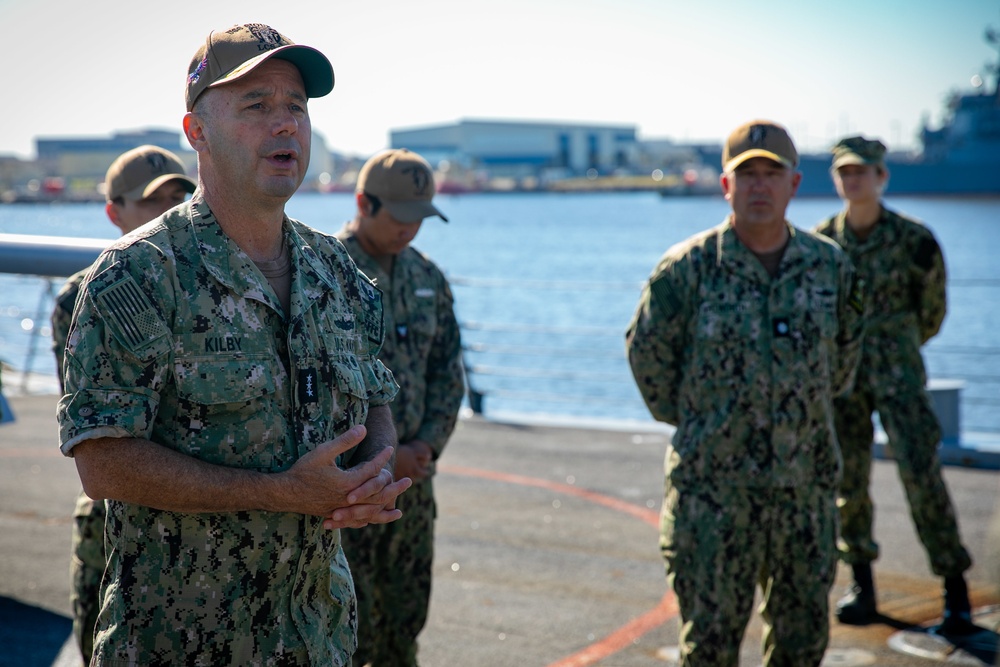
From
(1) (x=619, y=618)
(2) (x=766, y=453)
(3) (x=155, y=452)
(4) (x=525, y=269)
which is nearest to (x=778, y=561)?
(2) (x=766, y=453)

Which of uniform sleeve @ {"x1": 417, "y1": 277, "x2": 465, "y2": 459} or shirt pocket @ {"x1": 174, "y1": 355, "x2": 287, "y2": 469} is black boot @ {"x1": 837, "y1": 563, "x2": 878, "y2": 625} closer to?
uniform sleeve @ {"x1": 417, "y1": 277, "x2": 465, "y2": 459}

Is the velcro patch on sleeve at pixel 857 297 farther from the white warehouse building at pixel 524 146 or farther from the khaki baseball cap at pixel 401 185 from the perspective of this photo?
the white warehouse building at pixel 524 146

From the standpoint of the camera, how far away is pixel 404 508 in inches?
174

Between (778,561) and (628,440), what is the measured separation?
18.9 ft

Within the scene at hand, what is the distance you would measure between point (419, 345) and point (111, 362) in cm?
231

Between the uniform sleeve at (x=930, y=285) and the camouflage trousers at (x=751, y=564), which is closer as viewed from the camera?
the camouflage trousers at (x=751, y=564)

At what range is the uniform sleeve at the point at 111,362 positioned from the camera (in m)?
2.21

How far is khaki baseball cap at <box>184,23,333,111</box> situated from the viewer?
7.97ft

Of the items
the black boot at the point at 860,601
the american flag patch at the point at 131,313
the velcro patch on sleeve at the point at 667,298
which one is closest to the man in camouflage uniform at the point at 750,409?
the velcro patch on sleeve at the point at 667,298

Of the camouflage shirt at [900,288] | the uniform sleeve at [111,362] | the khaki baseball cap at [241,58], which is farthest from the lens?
the camouflage shirt at [900,288]

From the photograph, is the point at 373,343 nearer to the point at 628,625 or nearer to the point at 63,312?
the point at 63,312

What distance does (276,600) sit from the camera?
8.02 ft

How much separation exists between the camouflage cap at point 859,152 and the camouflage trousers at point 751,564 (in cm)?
257

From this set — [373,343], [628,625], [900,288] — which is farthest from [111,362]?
[900,288]
